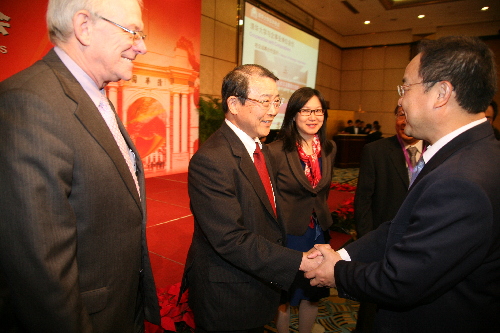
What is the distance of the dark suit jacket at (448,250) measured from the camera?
920 millimetres

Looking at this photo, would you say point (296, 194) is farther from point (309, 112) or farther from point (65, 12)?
point (65, 12)

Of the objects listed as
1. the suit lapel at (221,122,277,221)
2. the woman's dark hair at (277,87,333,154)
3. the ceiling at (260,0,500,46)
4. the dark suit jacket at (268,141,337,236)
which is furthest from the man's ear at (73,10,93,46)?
the ceiling at (260,0,500,46)

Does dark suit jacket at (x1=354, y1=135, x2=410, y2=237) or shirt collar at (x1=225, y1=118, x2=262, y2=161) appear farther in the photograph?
dark suit jacket at (x1=354, y1=135, x2=410, y2=237)

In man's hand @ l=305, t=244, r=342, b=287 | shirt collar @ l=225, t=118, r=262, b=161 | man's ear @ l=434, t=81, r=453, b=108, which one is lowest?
man's hand @ l=305, t=244, r=342, b=287

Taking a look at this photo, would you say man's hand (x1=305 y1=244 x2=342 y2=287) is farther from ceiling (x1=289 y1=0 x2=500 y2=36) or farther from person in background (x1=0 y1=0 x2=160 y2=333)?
ceiling (x1=289 y1=0 x2=500 y2=36)

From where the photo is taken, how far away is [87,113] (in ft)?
3.09

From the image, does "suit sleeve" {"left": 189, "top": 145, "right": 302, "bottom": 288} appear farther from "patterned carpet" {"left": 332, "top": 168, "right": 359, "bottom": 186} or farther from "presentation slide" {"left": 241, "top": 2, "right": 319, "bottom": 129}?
"presentation slide" {"left": 241, "top": 2, "right": 319, "bottom": 129}

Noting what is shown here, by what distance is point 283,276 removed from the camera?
135cm

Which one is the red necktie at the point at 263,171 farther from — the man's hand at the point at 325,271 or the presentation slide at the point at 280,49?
the presentation slide at the point at 280,49

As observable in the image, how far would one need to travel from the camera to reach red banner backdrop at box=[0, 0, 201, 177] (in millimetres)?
5230

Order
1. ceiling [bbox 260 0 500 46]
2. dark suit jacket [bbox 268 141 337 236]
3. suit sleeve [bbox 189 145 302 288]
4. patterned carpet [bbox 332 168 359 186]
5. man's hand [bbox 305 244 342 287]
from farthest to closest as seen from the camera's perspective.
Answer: ceiling [bbox 260 0 500 46], patterned carpet [bbox 332 168 359 186], dark suit jacket [bbox 268 141 337 236], man's hand [bbox 305 244 342 287], suit sleeve [bbox 189 145 302 288]

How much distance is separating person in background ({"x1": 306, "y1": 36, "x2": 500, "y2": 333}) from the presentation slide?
21.1 ft

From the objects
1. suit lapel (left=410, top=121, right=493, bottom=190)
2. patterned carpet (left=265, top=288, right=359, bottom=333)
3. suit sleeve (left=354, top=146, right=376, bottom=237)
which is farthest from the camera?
patterned carpet (left=265, top=288, right=359, bottom=333)

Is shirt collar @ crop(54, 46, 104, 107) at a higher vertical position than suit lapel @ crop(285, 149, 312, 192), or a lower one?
higher
